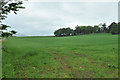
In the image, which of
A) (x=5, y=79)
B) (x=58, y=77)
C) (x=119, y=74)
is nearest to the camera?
(x=5, y=79)

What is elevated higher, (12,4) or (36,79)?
(12,4)

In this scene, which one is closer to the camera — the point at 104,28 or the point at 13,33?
the point at 13,33

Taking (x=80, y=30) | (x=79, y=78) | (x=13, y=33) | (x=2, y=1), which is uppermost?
(x=80, y=30)

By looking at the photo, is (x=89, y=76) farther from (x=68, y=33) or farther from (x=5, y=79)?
(x=68, y=33)

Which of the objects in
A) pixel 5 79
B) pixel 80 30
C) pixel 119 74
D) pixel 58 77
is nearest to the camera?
pixel 5 79

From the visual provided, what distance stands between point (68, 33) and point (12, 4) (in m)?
139

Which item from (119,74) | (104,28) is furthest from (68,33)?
(119,74)

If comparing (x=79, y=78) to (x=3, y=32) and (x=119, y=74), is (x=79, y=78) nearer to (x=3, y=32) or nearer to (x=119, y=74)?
(x=119, y=74)

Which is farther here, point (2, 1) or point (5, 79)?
point (2, 1)

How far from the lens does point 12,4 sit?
21.3ft

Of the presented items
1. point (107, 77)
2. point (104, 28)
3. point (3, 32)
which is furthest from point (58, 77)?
point (104, 28)

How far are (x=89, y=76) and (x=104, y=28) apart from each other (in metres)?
156

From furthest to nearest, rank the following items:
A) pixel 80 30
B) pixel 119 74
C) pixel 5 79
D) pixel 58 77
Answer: pixel 80 30 → pixel 119 74 → pixel 58 77 → pixel 5 79

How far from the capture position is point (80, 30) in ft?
451
